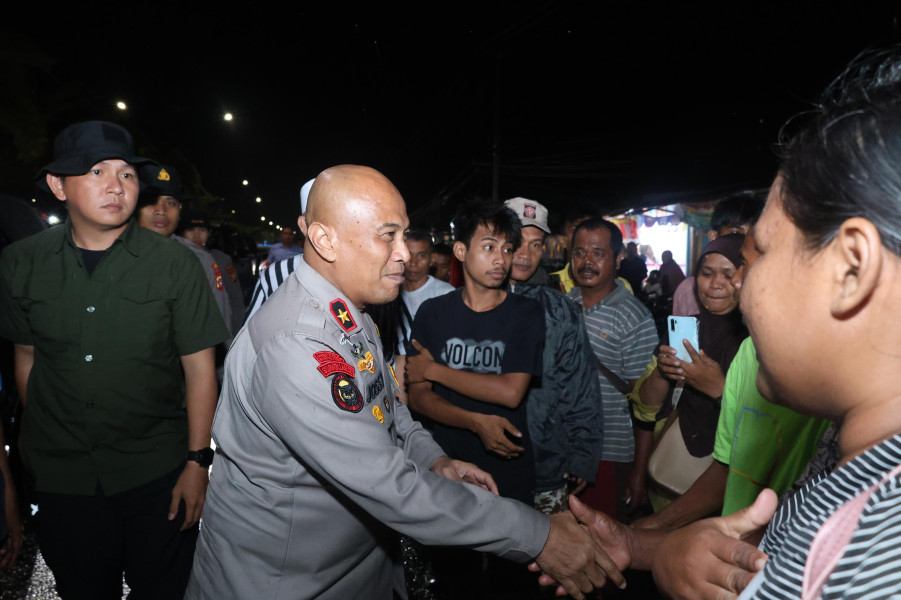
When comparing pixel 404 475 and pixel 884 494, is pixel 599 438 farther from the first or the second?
pixel 884 494

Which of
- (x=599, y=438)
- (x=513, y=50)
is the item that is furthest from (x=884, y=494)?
(x=513, y=50)

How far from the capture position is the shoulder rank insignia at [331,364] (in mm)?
1451

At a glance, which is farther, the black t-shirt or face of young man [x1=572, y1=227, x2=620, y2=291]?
face of young man [x1=572, y1=227, x2=620, y2=291]

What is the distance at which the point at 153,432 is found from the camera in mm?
2299

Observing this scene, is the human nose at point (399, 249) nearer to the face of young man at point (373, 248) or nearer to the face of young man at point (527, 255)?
the face of young man at point (373, 248)

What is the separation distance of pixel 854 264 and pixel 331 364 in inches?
49.7

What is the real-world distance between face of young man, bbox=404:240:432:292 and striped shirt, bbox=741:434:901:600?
147 inches

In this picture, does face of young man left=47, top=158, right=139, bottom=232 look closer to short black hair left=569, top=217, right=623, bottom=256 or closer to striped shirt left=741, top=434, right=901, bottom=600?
striped shirt left=741, top=434, right=901, bottom=600

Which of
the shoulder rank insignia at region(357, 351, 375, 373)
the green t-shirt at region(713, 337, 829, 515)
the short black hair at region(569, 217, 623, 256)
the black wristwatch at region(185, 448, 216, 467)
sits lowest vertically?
the black wristwatch at region(185, 448, 216, 467)

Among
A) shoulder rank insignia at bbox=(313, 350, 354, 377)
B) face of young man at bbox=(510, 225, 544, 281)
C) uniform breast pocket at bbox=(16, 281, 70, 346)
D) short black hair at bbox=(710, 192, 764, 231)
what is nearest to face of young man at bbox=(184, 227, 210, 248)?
uniform breast pocket at bbox=(16, 281, 70, 346)

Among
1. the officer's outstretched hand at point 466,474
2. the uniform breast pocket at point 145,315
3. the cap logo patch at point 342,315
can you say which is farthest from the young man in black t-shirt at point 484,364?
the uniform breast pocket at point 145,315

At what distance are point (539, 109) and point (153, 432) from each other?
868cm

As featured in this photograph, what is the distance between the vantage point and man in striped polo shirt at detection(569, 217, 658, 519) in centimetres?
333

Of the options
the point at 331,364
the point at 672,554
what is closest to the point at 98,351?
the point at 331,364
